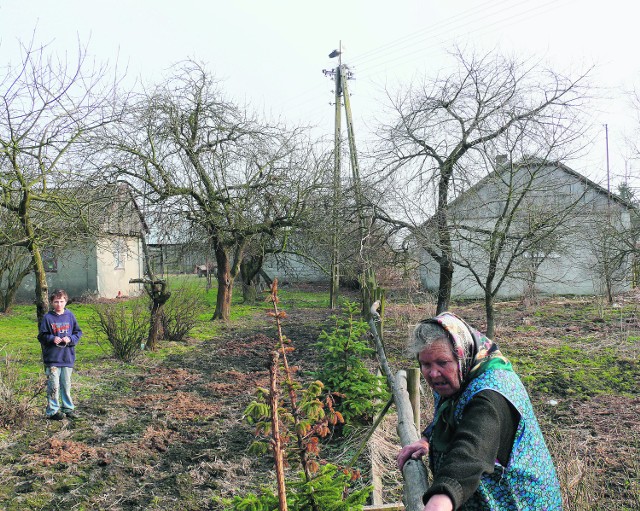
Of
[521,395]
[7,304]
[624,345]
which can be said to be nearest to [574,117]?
[624,345]

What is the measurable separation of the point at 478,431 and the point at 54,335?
20.9 feet

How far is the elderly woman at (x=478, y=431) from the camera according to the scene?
174 centimetres

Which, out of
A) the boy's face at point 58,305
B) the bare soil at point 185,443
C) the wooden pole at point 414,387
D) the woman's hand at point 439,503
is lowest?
the bare soil at point 185,443

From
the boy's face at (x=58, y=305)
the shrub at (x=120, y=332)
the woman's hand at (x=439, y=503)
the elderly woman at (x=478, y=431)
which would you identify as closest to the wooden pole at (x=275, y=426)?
the elderly woman at (x=478, y=431)

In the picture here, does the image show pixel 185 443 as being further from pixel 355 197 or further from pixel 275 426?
pixel 355 197

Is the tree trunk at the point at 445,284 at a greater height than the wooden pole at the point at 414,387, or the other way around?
the tree trunk at the point at 445,284

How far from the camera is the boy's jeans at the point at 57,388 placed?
6.99m

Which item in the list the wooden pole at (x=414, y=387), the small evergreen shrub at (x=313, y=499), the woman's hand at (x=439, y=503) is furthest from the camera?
the wooden pole at (x=414, y=387)

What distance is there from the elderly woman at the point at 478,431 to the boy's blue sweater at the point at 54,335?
597cm

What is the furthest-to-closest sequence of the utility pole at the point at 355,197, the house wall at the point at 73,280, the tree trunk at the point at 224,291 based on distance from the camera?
the house wall at the point at 73,280 → the tree trunk at the point at 224,291 → the utility pole at the point at 355,197

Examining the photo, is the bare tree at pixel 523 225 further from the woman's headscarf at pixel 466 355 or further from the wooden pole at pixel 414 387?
the woman's headscarf at pixel 466 355

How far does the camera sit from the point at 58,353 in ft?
23.1

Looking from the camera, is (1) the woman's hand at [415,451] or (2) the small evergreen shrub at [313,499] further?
(2) the small evergreen shrub at [313,499]

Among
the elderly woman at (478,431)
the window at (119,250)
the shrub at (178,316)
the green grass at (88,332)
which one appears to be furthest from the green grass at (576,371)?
the window at (119,250)
